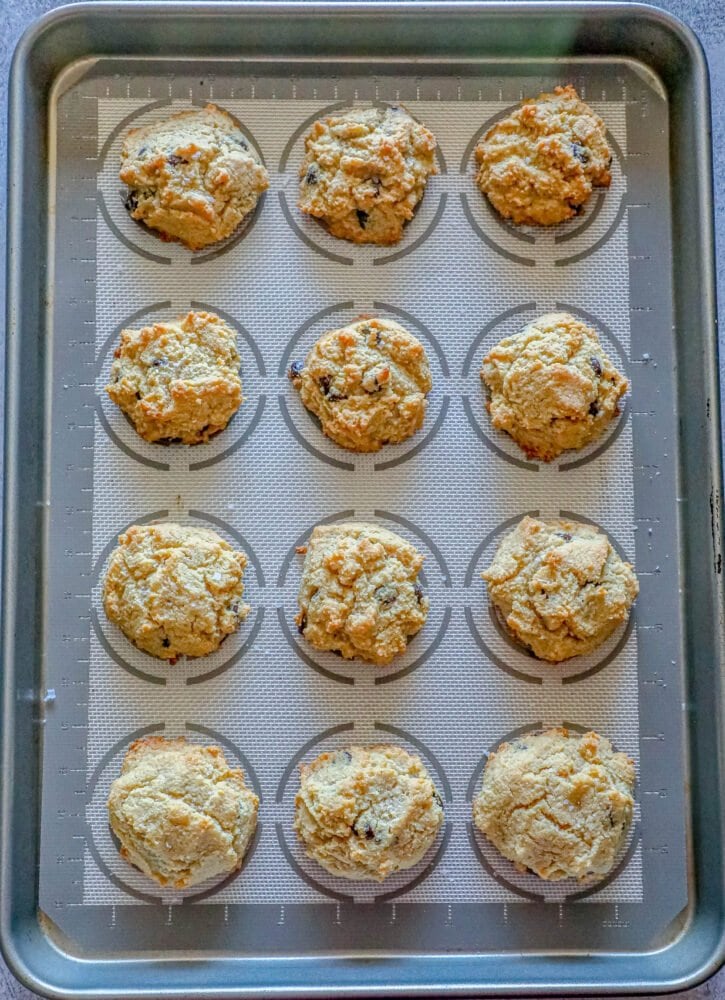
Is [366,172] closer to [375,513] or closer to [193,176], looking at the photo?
[193,176]

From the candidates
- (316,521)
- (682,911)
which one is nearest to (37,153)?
(316,521)

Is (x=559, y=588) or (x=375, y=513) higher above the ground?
(x=375, y=513)

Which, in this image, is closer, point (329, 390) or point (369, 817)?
point (369, 817)


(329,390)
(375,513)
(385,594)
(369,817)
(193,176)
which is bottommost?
(369,817)

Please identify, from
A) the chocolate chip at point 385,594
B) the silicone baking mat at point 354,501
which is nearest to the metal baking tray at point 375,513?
the silicone baking mat at point 354,501

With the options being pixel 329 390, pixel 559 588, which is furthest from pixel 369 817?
pixel 329 390

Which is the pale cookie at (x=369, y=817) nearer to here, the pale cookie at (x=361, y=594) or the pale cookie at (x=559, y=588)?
the pale cookie at (x=361, y=594)
